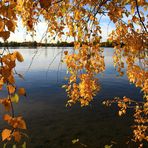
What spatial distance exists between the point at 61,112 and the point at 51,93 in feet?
23.8

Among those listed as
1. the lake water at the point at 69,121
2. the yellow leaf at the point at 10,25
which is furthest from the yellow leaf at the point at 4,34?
the lake water at the point at 69,121

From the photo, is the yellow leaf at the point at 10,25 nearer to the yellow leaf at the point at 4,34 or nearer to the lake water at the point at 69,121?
the yellow leaf at the point at 4,34

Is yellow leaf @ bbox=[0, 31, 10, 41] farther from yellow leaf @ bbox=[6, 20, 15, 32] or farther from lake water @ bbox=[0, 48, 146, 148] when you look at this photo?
lake water @ bbox=[0, 48, 146, 148]

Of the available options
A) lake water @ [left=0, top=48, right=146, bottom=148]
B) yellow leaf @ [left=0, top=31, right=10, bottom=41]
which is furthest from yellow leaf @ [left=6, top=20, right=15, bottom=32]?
lake water @ [left=0, top=48, right=146, bottom=148]

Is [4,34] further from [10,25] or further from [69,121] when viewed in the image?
[69,121]

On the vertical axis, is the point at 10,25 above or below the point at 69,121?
above

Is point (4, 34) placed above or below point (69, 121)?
above

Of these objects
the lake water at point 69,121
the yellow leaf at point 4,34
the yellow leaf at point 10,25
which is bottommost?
the lake water at point 69,121

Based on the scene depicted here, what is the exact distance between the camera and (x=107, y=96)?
27594mm

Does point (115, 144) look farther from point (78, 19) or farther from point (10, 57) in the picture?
point (10, 57)

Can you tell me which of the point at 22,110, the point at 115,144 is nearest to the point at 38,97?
the point at 22,110

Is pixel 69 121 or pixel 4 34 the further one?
pixel 69 121

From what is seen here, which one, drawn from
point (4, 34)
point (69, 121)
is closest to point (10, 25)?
point (4, 34)

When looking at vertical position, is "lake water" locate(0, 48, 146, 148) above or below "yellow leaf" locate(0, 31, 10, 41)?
below
